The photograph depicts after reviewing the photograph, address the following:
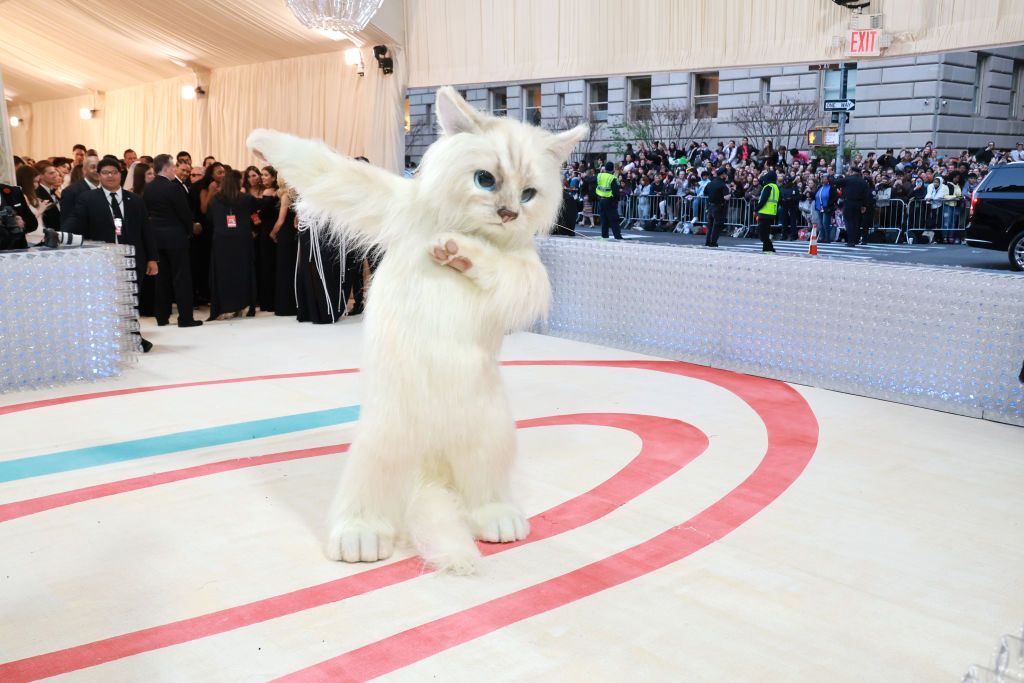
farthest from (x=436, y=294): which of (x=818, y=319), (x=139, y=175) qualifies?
(x=139, y=175)

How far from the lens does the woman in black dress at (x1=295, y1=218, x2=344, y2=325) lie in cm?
750

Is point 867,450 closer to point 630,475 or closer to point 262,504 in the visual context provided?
point 630,475

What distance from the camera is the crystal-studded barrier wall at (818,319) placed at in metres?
4.64

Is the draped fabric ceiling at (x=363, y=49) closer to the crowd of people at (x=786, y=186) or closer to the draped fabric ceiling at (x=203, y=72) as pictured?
the draped fabric ceiling at (x=203, y=72)

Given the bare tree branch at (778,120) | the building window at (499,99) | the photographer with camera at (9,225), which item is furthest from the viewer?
the building window at (499,99)

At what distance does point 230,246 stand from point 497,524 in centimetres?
574

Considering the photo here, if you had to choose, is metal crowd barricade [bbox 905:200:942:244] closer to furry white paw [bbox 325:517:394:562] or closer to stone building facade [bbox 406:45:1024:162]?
stone building facade [bbox 406:45:1024:162]

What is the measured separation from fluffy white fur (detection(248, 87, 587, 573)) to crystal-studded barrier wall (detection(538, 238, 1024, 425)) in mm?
3110

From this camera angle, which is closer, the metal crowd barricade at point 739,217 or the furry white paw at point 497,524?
the furry white paw at point 497,524

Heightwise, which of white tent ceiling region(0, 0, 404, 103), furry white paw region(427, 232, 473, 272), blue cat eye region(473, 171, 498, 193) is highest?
white tent ceiling region(0, 0, 404, 103)

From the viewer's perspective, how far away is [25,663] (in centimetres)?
215

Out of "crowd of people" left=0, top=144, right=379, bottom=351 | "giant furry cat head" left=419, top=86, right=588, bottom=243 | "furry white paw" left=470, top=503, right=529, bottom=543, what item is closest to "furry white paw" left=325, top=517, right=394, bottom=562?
"furry white paw" left=470, top=503, right=529, bottom=543

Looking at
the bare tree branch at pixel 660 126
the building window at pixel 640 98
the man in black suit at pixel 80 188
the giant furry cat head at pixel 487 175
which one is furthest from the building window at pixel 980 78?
the man in black suit at pixel 80 188

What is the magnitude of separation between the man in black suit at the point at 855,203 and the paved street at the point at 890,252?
250 mm
